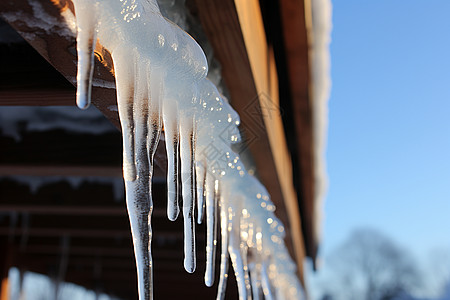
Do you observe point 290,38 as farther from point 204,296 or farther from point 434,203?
point 434,203

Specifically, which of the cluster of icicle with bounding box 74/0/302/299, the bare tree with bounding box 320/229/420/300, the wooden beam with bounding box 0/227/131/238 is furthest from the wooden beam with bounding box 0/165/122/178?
the bare tree with bounding box 320/229/420/300

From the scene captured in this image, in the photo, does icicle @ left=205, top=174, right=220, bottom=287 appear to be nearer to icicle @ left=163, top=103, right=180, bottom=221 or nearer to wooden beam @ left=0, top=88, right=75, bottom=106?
icicle @ left=163, top=103, right=180, bottom=221

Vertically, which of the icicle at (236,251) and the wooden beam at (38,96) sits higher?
the wooden beam at (38,96)

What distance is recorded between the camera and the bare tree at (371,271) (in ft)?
67.0

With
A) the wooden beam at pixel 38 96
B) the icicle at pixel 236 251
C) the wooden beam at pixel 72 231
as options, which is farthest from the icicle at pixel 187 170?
the wooden beam at pixel 72 231

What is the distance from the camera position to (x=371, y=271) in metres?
21.3

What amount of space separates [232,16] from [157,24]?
1.27ft

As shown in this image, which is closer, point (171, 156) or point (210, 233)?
point (171, 156)

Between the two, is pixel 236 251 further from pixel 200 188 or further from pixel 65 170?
pixel 65 170

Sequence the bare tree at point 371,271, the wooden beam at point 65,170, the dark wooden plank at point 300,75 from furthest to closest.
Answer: the bare tree at point 371,271
the wooden beam at point 65,170
the dark wooden plank at point 300,75

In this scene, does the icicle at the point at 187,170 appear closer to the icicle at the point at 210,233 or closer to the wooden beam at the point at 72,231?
the icicle at the point at 210,233

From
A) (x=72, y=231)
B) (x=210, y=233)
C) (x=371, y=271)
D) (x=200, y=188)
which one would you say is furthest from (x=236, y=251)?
(x=371, y=271)

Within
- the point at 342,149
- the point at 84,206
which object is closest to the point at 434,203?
the point at 342,149

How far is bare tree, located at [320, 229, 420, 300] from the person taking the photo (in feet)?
67.0
